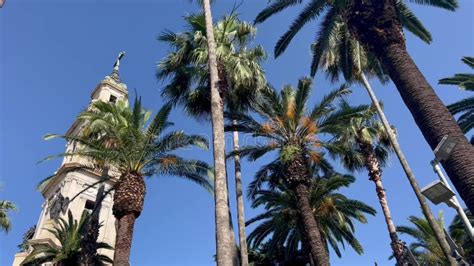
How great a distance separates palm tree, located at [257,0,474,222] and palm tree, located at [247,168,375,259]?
11.4 metres

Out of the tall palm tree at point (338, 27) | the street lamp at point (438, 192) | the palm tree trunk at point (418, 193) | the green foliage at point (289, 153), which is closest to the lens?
the street lamp at point (438, 192)

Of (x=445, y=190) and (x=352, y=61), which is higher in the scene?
(x=352, y=61)

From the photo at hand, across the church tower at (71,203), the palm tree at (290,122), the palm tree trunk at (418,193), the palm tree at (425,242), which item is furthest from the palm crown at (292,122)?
the church tower at (71,203)

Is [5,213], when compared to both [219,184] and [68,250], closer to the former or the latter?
[68,250]

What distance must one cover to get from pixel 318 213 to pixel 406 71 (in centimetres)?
1502

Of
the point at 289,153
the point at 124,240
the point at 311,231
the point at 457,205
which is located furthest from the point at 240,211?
the point at 457,205

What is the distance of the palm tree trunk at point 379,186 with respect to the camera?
22.1m

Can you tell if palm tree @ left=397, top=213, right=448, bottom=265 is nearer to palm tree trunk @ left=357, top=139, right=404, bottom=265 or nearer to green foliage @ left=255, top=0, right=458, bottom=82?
palm tree trunk @ left=357, top=139, right=404, bottom=265

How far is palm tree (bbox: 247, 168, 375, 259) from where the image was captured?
2333 centimetres

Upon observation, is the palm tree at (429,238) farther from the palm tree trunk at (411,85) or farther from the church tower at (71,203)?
the church tower at (71,203)

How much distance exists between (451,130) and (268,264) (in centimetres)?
2431

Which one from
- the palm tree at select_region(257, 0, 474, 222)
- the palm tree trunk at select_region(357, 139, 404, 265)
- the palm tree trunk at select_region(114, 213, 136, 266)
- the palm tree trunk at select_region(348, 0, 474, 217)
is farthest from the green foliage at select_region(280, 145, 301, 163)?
the palm tree trunk at select_region(357, 139, 404, 265)

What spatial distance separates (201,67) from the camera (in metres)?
19.5

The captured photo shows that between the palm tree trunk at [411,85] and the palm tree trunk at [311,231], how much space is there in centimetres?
691
